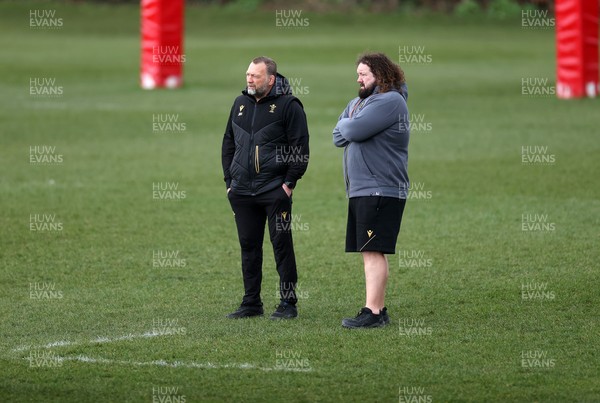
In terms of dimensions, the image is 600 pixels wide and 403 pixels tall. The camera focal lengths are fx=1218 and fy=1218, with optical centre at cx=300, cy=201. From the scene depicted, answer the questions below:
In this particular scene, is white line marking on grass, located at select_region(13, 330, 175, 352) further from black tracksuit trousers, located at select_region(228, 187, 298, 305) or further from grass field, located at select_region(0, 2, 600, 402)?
black tracksuit trousers, located at select_region(228, 187, 298, 305)

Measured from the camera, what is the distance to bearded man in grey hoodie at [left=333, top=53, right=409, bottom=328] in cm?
994

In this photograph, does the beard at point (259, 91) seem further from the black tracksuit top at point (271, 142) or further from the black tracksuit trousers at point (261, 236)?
the black tracksuit trousers at point (261, 236)

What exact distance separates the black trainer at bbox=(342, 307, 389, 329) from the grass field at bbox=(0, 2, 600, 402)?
4.9 inches

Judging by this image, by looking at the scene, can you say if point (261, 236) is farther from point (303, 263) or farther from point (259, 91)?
point (303, 263)

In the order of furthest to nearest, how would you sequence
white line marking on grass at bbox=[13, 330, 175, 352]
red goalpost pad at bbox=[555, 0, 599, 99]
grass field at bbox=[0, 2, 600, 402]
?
1. red goalpost pad at bbox=[555, 0, 599, 99]
2. white line marking on grass at bbox=[13, 330, 175, 352]
3. grass field at bbox=[0, 2, 600, 402]

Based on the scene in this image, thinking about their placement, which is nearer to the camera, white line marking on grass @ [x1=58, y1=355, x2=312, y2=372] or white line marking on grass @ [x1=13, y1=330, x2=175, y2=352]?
white line marking on grass @ [x1=58, y1=355, x2=312, y2=372]

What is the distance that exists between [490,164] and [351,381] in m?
12.7

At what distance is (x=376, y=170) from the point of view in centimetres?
997

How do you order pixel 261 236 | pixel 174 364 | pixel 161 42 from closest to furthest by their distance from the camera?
pixel 174 364
pixel 261 236
pixel 161 42

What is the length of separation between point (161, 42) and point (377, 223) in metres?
22.5

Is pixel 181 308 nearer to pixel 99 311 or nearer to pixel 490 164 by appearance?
pixel 99 311

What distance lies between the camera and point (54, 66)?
3772cm

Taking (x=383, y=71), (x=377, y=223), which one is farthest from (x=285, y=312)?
(x=383, y=71)

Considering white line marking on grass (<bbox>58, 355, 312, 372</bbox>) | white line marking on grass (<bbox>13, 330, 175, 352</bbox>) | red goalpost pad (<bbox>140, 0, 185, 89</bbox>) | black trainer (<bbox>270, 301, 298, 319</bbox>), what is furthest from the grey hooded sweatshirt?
red goalpost pad (<bbox>140, 0, 185, 89</bbox>)
